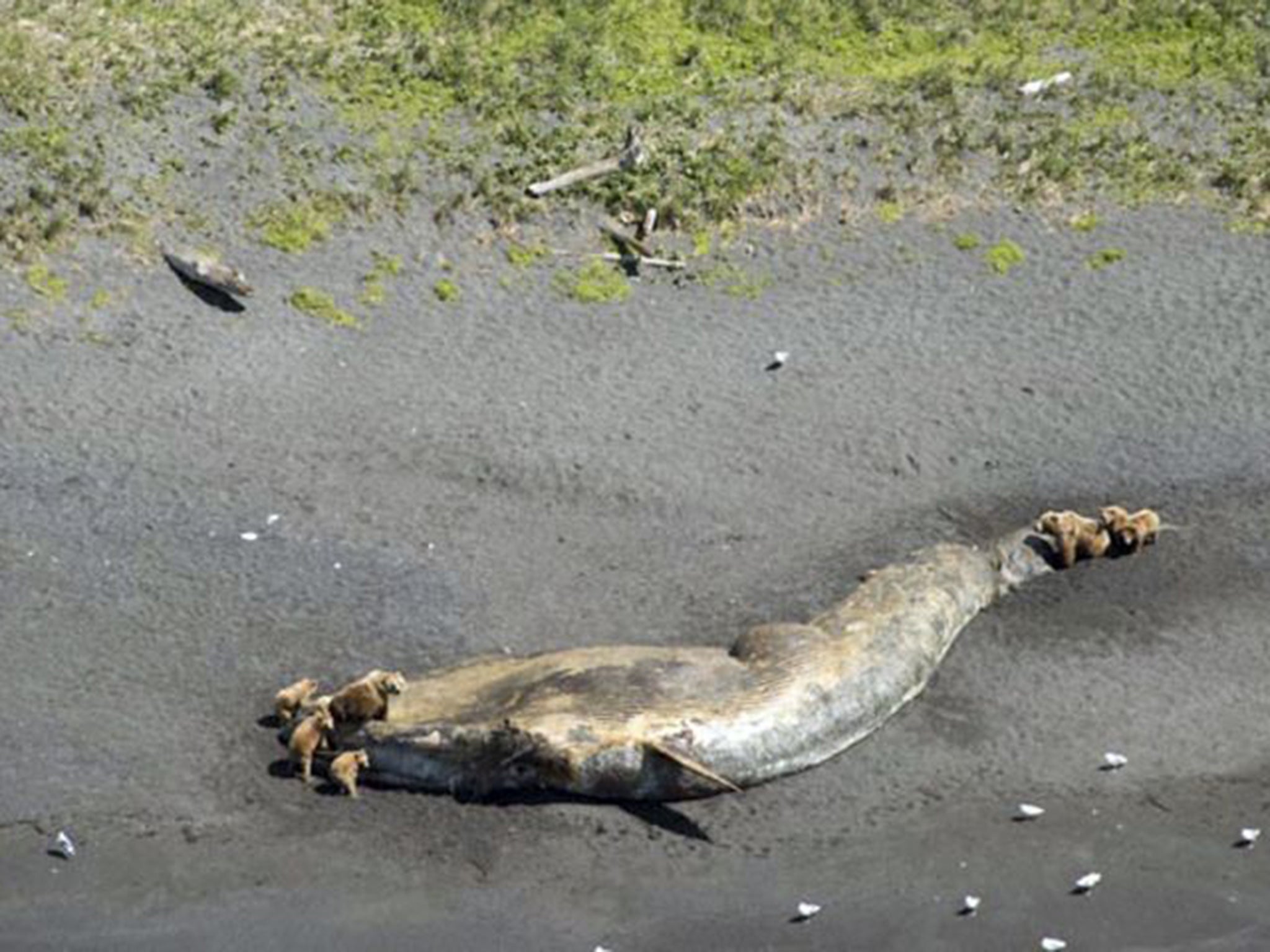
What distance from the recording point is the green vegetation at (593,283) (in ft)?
82.1

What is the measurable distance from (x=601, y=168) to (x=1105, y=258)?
5824 millimetres

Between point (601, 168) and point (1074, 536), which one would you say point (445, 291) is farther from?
point (1074, 536)

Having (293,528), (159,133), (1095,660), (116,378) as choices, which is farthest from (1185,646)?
(159,133)

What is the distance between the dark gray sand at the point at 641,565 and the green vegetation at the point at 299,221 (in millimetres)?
253

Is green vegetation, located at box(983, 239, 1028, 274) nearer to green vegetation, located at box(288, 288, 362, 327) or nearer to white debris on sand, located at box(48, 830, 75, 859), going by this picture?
green vegetation, located at box(288, 288, 362, 327)

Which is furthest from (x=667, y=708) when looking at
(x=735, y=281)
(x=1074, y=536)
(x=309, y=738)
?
(x=735, y=281)

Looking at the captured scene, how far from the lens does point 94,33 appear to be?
90.6ft

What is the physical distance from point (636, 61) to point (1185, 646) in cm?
1161

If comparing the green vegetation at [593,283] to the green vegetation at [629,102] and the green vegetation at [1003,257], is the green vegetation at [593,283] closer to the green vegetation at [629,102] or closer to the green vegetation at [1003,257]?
the green vegetation at [629,102]

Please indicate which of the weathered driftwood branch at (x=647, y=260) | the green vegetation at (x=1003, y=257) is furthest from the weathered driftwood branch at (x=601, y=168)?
the green vegetation at (x=1003, y=257)

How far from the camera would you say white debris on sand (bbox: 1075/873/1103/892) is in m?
17.9

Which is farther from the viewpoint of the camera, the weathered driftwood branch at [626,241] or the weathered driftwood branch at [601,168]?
the weathered driftwood branch at [601,168]

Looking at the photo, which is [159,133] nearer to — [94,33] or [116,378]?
[94,33]

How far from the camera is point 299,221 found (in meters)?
25.4
